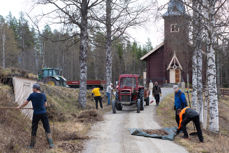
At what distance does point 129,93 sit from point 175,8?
6.34 meters

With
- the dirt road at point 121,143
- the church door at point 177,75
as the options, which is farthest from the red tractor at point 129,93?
the church door at point 177,75

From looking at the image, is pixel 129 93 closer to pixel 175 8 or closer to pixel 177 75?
pixel 175 8

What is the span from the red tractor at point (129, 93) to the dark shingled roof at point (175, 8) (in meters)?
5.78

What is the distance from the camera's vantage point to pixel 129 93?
16.9m

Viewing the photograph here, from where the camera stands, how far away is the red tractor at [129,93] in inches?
667

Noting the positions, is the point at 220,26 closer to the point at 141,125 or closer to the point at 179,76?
the point at 141,125

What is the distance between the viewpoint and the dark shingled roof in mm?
12312

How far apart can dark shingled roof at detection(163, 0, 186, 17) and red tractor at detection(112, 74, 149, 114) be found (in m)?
5.78

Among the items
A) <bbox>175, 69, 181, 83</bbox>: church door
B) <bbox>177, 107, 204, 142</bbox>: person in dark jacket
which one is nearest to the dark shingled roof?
<bbox>177, 107, 204, 142</bbox>: person in dark jacket

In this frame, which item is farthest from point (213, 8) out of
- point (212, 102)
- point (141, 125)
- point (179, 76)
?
point (179, 76)

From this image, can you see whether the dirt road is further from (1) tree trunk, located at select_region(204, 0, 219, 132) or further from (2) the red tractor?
(2) the red tractor

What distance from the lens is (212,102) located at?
11.7 metres

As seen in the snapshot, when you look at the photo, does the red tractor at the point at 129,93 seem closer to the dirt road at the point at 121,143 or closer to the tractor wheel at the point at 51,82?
the dirt road at the point at 121,143

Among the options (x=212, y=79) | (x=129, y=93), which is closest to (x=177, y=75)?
(x=129, y=93)
